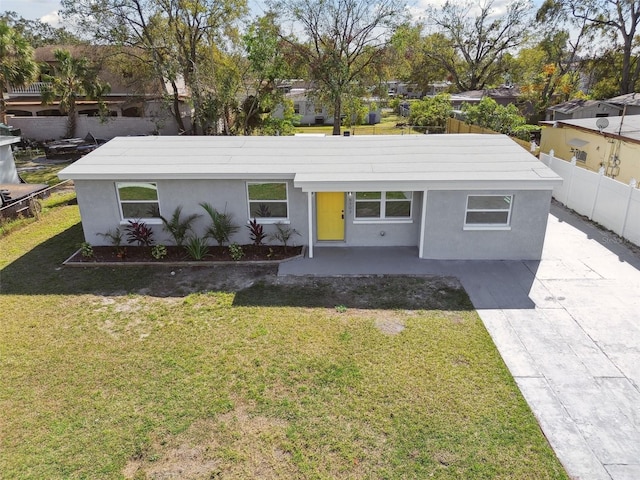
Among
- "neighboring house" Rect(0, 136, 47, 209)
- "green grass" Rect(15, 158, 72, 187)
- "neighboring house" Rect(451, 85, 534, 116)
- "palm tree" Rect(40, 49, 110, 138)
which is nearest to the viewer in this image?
"neighboring house" Rect(0, 136, 47, 209)

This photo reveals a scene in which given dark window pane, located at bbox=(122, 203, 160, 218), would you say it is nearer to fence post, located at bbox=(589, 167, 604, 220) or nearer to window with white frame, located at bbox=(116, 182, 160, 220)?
window with white frame, located at bbox=(116, 182, 160, 220)

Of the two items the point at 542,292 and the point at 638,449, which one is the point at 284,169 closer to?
the point at 542,292

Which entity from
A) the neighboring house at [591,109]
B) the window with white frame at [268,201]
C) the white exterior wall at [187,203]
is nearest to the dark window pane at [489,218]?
the white exterior wall at [187,203]

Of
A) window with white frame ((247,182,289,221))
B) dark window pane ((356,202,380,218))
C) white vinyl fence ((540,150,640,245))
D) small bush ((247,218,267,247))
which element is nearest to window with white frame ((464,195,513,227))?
white vinyl fence ((540,150,640,245))

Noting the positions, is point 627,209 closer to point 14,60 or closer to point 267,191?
point 267,191

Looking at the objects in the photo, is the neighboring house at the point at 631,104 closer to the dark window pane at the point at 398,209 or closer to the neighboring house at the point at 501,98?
the neighboring house at the point at 501,98
